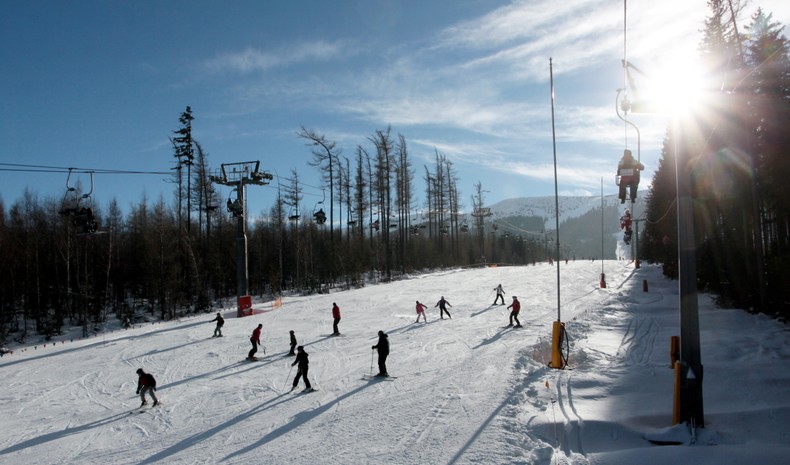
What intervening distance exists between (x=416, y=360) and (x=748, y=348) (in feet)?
37.2

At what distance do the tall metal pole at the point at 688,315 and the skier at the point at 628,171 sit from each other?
3.07 m

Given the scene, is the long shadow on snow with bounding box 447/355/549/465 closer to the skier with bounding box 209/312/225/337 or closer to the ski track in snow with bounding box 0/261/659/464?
the ski track in snow with bounding box 0/261/659/464

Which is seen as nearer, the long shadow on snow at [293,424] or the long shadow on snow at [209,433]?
the long shadow on snow at [293,424]

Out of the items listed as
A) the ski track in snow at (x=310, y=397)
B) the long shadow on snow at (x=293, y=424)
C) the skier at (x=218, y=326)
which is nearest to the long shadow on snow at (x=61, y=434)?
the ski track in snow at (x=310, y=397)

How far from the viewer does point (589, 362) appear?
15.0 metres

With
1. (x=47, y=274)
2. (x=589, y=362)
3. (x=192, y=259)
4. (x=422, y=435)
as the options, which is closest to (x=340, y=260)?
(x=192, y=259)

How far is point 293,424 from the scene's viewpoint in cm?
1063

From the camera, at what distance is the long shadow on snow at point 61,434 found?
36.0ft

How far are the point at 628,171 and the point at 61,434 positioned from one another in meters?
15.8

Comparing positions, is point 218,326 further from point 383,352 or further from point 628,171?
point 628,171

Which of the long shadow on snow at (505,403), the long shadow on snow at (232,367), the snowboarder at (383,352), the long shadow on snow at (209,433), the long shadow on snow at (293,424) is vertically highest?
the snowboarder at (383,352)

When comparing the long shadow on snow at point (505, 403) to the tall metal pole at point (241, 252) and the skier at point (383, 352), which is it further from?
the tall metal pole at point (241, 252)

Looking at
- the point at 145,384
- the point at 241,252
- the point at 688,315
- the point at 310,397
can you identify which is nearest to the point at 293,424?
the point at 310,397

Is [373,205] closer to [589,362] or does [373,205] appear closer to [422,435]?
[589,362]
